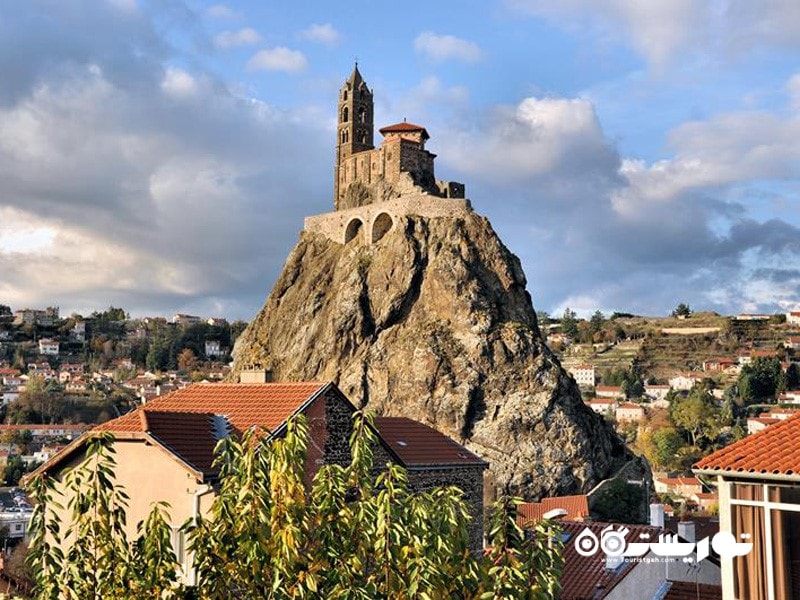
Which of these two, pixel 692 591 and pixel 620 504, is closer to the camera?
pixel 692 591

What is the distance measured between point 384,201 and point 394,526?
79698 millimetres

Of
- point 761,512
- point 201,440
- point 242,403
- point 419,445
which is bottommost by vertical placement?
point 761,512

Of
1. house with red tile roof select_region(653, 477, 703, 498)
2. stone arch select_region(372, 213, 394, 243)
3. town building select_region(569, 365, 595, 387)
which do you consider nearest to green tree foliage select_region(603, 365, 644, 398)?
town building select_region(569, 365, 595, 387)

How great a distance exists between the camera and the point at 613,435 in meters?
79.9

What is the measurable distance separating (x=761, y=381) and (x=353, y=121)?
79.6 meters

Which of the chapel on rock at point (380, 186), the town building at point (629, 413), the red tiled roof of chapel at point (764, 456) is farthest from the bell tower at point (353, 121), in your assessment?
the red tiled roof of chapel at point (764, 456)

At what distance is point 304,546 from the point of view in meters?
8.48

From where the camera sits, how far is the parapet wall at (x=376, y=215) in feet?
274

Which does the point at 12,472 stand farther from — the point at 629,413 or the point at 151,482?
the point at 151,482

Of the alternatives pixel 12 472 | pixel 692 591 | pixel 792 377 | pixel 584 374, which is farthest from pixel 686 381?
pixel 692 591

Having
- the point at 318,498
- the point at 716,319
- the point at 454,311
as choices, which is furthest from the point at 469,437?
the point at 716,319

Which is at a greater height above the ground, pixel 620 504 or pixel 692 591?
pixel 692 591

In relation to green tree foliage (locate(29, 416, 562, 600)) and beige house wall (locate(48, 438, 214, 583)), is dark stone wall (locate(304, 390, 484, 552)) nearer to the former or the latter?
beige house wall (locate(48, 438, 214, 583))

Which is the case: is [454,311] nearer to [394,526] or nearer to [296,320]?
[296,320]
